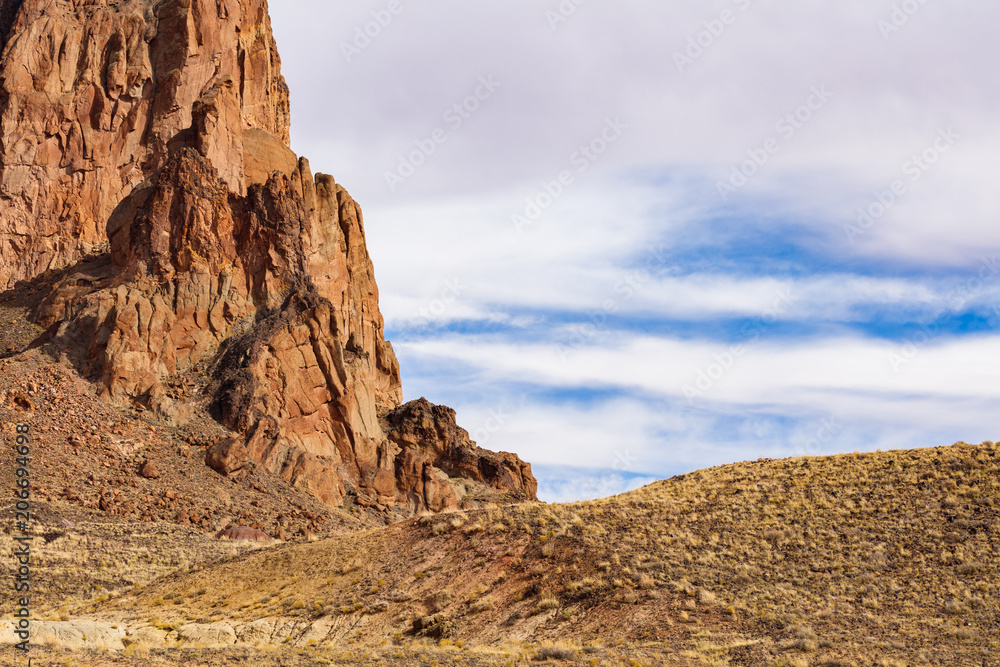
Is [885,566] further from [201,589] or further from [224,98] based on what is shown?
[224,98]

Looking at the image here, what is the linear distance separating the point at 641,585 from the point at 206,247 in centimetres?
6612

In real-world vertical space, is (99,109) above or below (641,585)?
above

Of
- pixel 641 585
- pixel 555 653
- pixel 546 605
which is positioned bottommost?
pixel 555 653

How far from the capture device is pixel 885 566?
29969 millimetres

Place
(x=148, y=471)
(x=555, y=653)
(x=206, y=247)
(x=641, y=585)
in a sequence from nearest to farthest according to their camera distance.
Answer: (x=555, y=653), (x=641, y=585), (x=148, y=471), (x=206, y=247)

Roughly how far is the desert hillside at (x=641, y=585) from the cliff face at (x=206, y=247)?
40576mm

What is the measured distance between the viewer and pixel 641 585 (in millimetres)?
29016

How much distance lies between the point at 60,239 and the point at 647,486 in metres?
80.2

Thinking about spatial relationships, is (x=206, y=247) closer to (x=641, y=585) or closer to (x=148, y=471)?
(x=148, y=471)

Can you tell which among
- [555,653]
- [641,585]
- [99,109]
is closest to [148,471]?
[641,585]

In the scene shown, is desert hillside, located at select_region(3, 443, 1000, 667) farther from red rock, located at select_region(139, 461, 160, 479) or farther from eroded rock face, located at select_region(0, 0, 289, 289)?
eroded rock face, located at select_region(0, 0, 289, 289)

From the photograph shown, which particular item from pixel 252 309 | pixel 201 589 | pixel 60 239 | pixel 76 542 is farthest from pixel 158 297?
pixel 201 589

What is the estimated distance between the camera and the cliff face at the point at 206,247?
3051 inches

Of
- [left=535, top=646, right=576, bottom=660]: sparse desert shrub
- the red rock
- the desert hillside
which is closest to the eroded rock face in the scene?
the red rock
